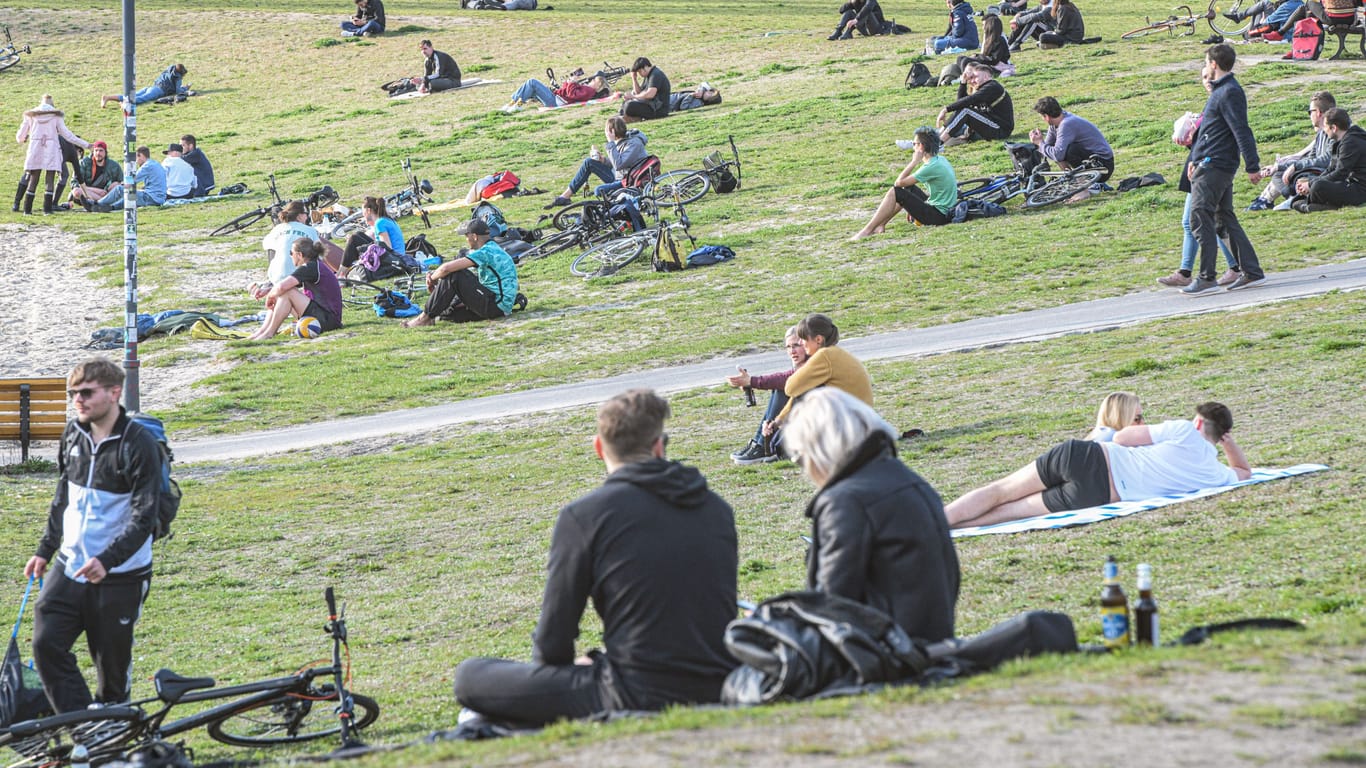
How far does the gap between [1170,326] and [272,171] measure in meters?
23.9

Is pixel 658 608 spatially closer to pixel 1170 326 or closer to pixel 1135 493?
pixel 1135 493

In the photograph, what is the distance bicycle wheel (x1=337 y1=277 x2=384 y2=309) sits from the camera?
21750mm

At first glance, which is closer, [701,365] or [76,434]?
[76,434]

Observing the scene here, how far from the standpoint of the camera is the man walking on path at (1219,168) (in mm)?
14023

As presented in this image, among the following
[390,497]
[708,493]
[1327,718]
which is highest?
[708,493]

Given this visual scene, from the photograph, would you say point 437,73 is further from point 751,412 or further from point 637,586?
point 637,586

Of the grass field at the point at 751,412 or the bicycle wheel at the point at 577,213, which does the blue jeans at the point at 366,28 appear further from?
the bicycle wheel at the point at 577,213

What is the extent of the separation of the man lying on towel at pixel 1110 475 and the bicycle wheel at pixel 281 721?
12.3 ft

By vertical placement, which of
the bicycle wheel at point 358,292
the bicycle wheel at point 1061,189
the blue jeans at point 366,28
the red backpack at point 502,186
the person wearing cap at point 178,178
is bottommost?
the bicycle wheel at point 358,292

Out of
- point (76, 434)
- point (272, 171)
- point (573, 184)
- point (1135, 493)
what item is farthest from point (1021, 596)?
point (272, 171)

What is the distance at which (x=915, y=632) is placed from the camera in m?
5.11

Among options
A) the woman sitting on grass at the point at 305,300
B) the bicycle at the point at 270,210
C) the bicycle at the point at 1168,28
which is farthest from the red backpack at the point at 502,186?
the bicycle at the point at 1168,28

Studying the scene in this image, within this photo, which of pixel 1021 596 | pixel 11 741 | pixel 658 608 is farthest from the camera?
pixel 1021 596

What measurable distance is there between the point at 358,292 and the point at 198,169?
12.2 metres
